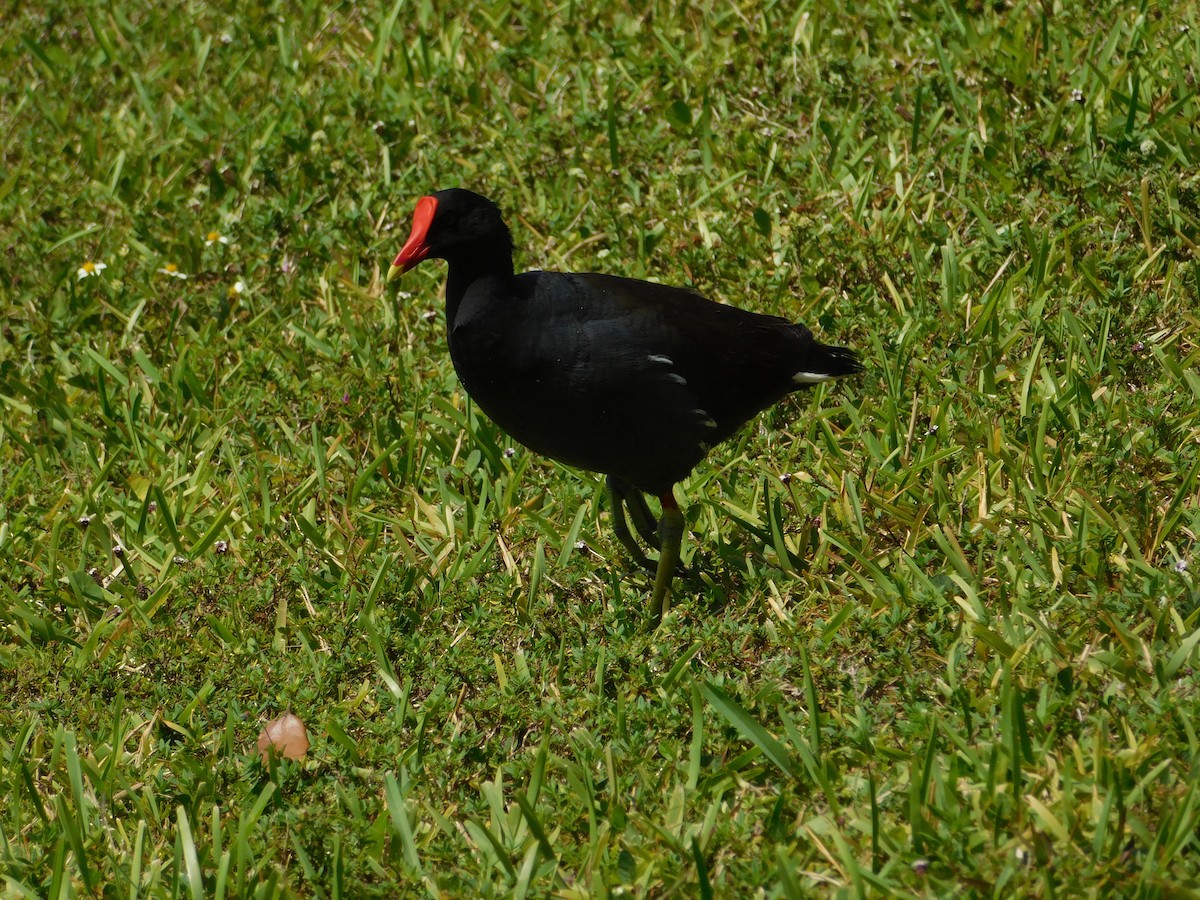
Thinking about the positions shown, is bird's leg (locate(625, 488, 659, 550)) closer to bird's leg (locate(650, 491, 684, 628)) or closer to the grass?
the grass

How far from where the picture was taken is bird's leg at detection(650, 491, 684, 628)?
4.43m

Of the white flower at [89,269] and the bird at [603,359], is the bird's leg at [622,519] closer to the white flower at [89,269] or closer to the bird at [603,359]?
the bird at [603,359]

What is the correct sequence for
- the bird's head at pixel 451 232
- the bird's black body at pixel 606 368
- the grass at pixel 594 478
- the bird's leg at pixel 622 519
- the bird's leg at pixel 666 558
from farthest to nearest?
the bird's leg at pixel 622 519, the bird's leg at pixel 666 558, the bird's head at pixel 451 232, the bird's black body at pixel 606 368, the grass at pixel 594 478

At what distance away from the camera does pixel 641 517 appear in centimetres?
484

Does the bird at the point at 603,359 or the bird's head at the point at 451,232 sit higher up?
the bird's head at the point at 451,232

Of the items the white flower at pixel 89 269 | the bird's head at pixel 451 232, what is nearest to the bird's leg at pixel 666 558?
the bird's head at pixel 451 232

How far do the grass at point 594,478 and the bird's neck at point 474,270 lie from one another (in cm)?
93

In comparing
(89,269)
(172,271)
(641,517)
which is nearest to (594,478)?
(641,517)

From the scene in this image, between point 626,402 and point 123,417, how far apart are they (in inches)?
103

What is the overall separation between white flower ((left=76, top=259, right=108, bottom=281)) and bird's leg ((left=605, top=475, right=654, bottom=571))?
9.88 ft

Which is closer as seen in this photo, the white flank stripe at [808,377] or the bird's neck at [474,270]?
the bird's neck at [474,270]

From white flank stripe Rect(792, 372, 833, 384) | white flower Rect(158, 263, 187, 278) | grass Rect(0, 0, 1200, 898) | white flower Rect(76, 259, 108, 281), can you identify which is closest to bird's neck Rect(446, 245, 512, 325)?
grass Rect(0, 0, 1200, 898)

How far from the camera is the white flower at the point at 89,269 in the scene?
639 centimetres

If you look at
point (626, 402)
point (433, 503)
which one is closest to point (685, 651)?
point (626, 402)
